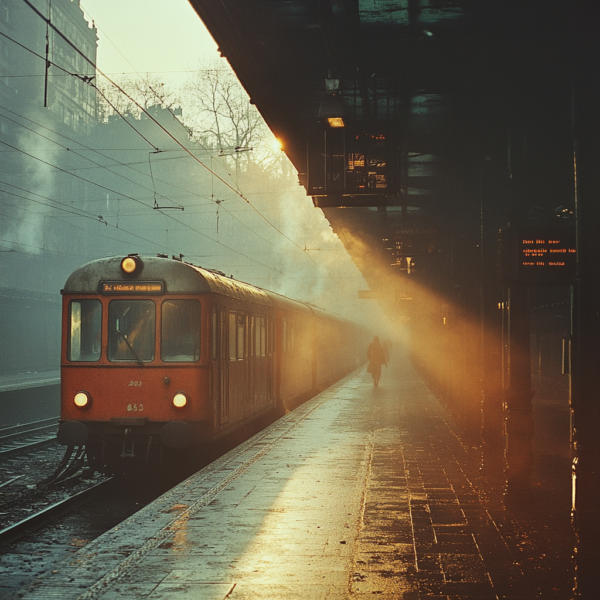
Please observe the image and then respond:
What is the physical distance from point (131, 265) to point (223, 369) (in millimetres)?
1989

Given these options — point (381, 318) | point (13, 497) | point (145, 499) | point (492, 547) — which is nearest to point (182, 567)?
point (492, 547)

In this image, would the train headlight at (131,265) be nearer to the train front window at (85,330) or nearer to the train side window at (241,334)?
the train front window at (85,330)

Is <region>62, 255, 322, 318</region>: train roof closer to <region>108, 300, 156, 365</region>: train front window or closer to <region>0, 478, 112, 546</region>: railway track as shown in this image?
<region>108, 300, 156, 365</region>: train front window

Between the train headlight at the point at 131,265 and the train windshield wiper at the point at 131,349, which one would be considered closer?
the train windshield wiper at the point at 131,349

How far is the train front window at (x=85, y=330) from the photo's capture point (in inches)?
427

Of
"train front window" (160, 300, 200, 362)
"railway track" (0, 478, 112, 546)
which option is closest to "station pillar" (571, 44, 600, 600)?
"railway track" (0, 478, 112, 546)

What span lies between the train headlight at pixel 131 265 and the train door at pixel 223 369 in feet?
4.43

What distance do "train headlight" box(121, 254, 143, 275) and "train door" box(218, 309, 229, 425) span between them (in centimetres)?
135

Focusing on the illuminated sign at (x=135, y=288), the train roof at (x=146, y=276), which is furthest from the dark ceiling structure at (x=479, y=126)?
the illuminated sign at (x=135, y=288)

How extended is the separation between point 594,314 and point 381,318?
238 feet

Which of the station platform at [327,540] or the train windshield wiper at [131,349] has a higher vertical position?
the train windshield wiper at [131,349]

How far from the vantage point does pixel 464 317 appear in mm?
14898

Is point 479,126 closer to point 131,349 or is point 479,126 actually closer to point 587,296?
point 131,349

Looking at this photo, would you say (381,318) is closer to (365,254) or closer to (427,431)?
(365,254)
